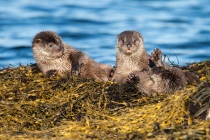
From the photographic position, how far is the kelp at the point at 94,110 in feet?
20.0

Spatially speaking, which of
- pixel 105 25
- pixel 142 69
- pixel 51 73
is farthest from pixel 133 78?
pixel 105 25

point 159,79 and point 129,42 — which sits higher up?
point 129,42

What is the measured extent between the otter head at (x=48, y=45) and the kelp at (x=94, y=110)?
53 cm

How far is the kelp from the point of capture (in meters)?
6.08

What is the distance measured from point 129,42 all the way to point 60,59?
1.03 metres

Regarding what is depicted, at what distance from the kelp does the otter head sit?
532 mm

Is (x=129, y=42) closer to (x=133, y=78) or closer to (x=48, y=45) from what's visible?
(x=133, y=78)

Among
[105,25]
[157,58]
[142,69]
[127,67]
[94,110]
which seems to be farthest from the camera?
[105,25]

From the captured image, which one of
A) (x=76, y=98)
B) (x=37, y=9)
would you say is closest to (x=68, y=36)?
(x=37, y=9)

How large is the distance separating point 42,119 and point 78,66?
152cm

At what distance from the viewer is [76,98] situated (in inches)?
275

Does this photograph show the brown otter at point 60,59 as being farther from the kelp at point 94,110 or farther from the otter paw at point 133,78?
the otter paw at point 133,78

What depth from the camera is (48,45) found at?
8242 mm

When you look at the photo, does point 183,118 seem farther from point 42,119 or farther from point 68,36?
point 68,36
